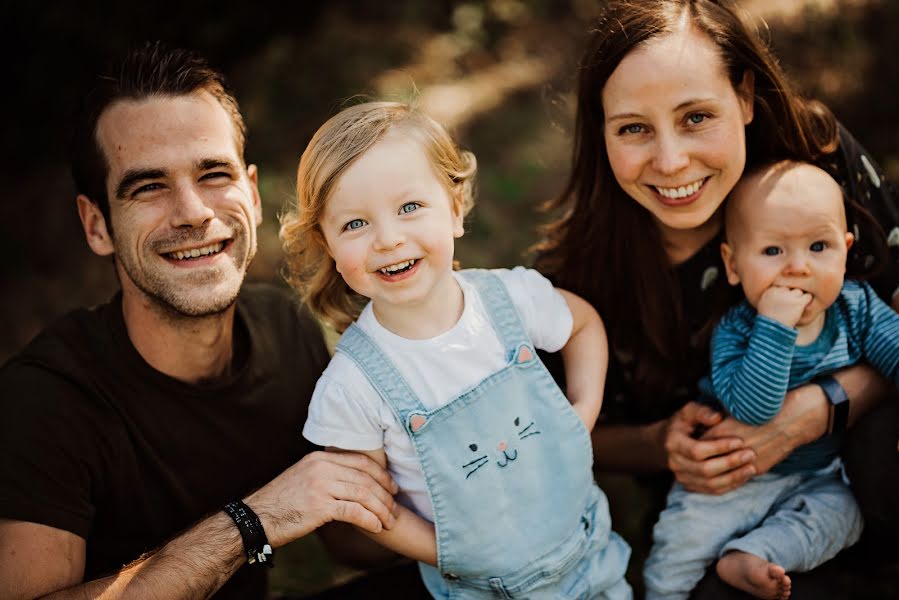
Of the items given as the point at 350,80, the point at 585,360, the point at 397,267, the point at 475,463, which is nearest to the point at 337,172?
the point at 397,267

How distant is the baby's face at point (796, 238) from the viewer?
2.48 m

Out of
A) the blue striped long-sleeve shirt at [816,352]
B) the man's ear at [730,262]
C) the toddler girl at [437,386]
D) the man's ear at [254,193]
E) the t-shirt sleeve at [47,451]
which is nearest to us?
the toddler girl at [437,386]

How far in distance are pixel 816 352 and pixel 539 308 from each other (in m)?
0.87

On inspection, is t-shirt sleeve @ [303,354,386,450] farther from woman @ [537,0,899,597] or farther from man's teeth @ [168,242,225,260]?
woman @ [537,0,899,597]

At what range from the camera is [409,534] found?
2.33 metres

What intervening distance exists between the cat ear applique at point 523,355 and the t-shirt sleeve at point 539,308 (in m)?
0.11

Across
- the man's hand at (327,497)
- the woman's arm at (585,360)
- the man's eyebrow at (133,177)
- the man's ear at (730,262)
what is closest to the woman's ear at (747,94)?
the man's ear at (730,262)

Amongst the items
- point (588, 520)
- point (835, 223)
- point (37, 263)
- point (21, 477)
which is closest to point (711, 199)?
point (835, 223)

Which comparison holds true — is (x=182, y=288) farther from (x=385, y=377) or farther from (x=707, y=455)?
(x=707, y=455)

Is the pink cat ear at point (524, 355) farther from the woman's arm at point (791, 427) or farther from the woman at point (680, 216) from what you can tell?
the woman's arm at point (791, 427)

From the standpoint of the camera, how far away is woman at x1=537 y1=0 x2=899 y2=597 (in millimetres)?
2555

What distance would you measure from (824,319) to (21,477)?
93.6 inches

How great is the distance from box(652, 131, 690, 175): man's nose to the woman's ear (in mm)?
277

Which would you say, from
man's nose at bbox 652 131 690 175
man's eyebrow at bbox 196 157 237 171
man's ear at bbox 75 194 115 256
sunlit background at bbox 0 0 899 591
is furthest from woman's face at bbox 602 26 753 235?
sunlit background at bbox 0 0 899 591
